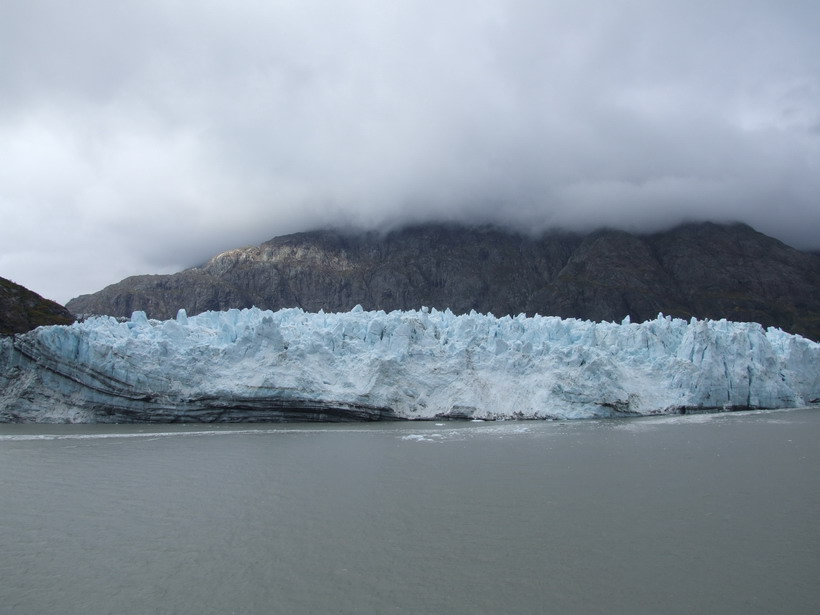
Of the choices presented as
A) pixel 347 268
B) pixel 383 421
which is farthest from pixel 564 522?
pixel 347 268

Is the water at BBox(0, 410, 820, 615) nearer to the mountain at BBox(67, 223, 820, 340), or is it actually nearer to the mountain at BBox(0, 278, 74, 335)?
the mountain at BBox(0, 278, 74, 335)

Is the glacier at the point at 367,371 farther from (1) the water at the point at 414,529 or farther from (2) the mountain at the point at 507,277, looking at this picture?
(2) the mountain at the point at 507,277

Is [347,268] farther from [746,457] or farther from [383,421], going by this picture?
[746,457]

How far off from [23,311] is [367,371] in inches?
796

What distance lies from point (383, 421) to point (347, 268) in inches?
2287

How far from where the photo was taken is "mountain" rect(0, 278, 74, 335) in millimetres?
28703

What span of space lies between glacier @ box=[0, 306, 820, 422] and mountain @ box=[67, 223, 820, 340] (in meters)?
39.8

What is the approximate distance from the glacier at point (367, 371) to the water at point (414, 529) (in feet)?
21.9

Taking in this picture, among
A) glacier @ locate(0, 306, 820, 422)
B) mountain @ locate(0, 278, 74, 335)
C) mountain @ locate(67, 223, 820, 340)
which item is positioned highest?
mountain @ locate(67, 223, 820, 340)

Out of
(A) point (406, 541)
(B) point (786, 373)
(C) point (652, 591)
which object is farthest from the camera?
(B) point (786, 373)

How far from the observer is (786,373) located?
2838cm

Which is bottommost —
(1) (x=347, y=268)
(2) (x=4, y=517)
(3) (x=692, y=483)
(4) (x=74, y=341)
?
(2) (x=4, y=517)

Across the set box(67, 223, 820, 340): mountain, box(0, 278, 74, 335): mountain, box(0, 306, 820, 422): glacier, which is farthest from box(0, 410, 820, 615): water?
box(67, 223, 820, 340): mountain

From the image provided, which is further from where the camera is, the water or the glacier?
the glacier
